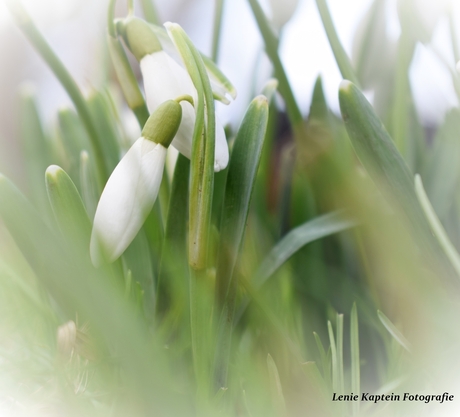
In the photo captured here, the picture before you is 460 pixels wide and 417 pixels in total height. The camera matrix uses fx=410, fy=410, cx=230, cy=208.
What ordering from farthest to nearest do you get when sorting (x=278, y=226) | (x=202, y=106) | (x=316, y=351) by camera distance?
(x=278, y=226) < (x=316, y=351) < (x=202, y=106)

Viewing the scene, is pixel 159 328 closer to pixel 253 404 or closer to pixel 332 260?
pixel 253 404

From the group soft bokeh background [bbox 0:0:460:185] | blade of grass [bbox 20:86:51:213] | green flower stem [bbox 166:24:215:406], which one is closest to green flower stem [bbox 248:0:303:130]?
soft bokeh background [bbox 0:0:460:185]

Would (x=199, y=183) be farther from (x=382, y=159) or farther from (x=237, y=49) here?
(x=237, y=49)

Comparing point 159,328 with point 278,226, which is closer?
point 159,328

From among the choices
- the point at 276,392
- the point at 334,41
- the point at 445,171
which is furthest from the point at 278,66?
the point at 276,392

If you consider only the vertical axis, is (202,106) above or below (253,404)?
above

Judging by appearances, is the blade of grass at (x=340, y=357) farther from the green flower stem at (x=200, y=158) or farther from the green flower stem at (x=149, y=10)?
the green flower stem at (x=149, y=10)

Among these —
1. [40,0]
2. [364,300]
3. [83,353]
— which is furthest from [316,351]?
[40,0]

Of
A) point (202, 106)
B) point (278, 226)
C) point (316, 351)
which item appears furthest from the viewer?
point (278, 226)

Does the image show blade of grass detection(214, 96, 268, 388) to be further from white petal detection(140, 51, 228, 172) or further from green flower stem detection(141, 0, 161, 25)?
green flower stem detection(141, 0, 161, 25)
